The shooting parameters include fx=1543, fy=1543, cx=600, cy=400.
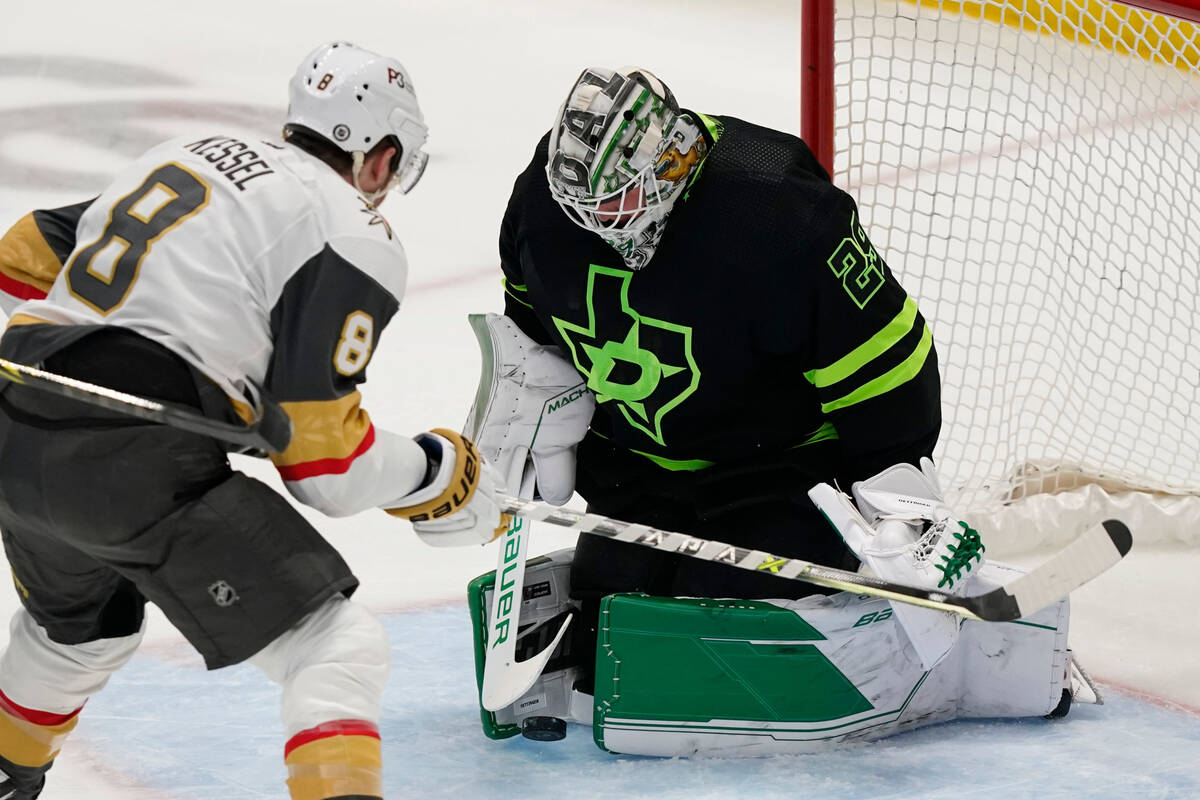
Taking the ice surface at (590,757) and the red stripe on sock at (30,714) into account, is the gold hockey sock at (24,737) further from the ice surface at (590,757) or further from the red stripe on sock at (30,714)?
the ice surface at (590,757)

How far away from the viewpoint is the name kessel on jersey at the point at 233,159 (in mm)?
1765

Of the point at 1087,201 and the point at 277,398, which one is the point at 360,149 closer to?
the point at 277,398

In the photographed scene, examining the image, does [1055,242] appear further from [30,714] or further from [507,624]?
[30,714]

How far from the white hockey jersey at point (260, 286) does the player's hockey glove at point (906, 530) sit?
755 mm

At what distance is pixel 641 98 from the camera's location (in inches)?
85.0

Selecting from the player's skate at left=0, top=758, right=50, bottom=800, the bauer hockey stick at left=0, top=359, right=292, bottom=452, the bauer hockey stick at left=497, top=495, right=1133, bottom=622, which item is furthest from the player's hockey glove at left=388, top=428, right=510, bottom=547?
the player's skate at left=0, top=758, right=50, bottom=800

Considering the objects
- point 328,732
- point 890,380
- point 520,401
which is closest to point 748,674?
point 890,380

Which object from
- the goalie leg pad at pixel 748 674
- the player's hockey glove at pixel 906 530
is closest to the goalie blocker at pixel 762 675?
the goalie leg pad at pixel 748 674

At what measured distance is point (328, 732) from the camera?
1676mm

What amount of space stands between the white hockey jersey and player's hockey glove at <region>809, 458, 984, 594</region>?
75 centimetres

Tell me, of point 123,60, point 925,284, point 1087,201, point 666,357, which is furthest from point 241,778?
point 123,60

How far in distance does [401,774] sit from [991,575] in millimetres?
953

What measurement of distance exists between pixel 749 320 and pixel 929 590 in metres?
0.46

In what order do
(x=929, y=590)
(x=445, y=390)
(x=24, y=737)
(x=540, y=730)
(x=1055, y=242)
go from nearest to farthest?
1. (x=24, y=737)
2. (x=929, y=590)
3. (x=540, y=730)
4. (x=1055, y=242)
5. (x=445, y=390)
